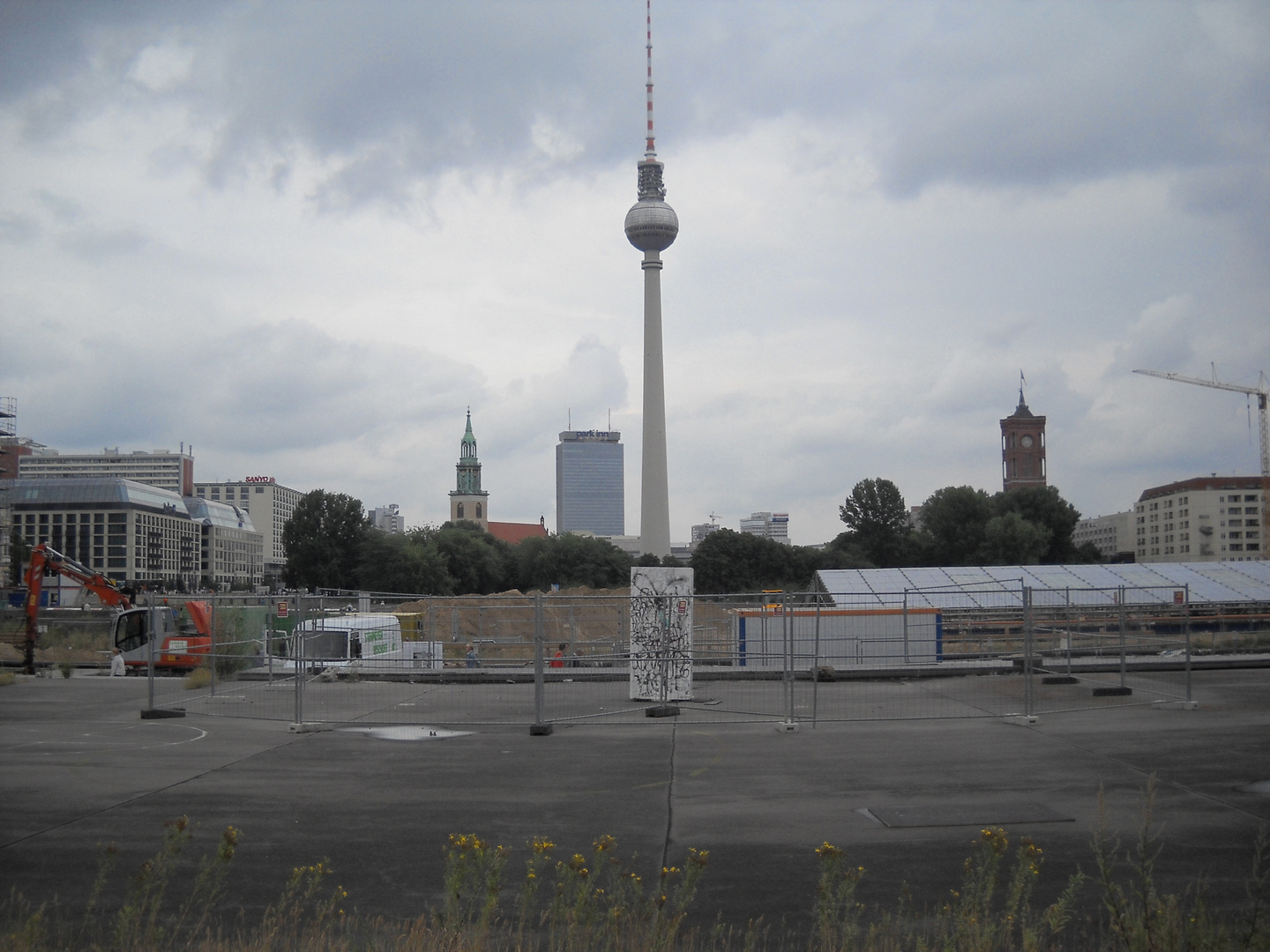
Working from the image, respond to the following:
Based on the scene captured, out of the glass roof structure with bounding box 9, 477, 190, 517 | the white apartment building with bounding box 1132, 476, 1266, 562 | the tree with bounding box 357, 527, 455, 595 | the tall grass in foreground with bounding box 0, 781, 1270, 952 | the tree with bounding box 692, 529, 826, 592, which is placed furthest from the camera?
the glass roof structure with bounding box 9, 477, 190, 517

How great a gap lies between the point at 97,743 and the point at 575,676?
41.2ft

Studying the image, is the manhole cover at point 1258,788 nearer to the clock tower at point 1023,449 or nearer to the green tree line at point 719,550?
the green tree line at point 719,550

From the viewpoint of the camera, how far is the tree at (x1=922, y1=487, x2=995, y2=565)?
323ft

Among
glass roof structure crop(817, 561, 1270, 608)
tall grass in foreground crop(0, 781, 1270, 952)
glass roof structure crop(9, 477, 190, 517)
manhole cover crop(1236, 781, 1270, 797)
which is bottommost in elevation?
manhole cover crop(1236, 781, 1270, 797)

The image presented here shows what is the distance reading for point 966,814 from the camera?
970cm

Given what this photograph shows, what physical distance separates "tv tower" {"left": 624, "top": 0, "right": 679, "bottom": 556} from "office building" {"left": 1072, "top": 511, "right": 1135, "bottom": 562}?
163ft

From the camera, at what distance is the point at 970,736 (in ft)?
49.4

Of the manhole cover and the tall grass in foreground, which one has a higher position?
the tall grass in foreground

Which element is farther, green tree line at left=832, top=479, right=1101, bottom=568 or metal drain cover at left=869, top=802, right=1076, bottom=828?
green tree line at left=832, top=479, right=1101, bottom=568

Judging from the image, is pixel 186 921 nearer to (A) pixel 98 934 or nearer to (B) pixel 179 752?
(A) pixel 98 934

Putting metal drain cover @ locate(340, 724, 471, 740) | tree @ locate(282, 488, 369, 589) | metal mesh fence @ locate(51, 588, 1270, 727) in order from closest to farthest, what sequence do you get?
metal drain cover @ locate(340, 724, 471, 740) < metal mesh fence @ locate(51, 588, 1270, 727) < tree @ locate(282, 488, 369, 589)

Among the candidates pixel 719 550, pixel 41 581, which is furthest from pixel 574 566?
pixel 41 581

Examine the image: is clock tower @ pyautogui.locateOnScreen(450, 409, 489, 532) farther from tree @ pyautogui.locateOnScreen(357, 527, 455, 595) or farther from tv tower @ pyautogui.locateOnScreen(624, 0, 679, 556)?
tree @ pyautogui.locateOnScreen(357, 527, 455, 595)

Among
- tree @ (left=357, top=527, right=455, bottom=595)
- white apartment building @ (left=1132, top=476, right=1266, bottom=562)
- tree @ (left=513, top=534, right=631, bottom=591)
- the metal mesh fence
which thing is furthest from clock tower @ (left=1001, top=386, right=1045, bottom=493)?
the metal mesh fence
